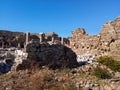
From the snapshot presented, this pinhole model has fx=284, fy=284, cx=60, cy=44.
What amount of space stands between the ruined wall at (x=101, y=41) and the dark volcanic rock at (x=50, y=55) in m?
4.34

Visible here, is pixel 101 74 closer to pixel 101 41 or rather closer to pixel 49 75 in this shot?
pixel 49 75

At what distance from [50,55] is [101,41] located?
20.8ft

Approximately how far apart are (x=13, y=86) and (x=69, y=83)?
218 centimetres

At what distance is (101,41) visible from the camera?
67.7ft

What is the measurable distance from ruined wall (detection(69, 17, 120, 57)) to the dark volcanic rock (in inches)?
171

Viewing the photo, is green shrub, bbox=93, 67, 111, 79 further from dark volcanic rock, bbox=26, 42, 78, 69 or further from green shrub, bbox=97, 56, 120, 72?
dark volcanic rock, bbox=26, 42, 78, 69

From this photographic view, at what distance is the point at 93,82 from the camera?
1141 cm

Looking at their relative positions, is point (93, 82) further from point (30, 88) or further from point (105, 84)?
point (30, 88)

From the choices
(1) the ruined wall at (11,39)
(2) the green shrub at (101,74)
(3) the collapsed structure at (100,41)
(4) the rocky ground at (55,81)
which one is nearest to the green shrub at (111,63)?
(4) the rocky ground at (55,81)

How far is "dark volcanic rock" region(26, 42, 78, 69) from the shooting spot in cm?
1497

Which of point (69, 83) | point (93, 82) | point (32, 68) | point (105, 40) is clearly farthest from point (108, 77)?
point (105, 40)

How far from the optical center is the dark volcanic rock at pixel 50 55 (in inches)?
589

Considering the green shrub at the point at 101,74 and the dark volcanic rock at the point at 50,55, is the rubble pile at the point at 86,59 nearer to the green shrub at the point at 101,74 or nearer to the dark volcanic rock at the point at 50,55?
the dark volcanic rock at the point at 50,55

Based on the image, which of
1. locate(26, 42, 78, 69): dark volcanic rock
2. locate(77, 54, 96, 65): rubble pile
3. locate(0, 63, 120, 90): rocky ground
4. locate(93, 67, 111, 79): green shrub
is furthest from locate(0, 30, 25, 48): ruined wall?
locate(93, 67, 111, 79): green shrub
